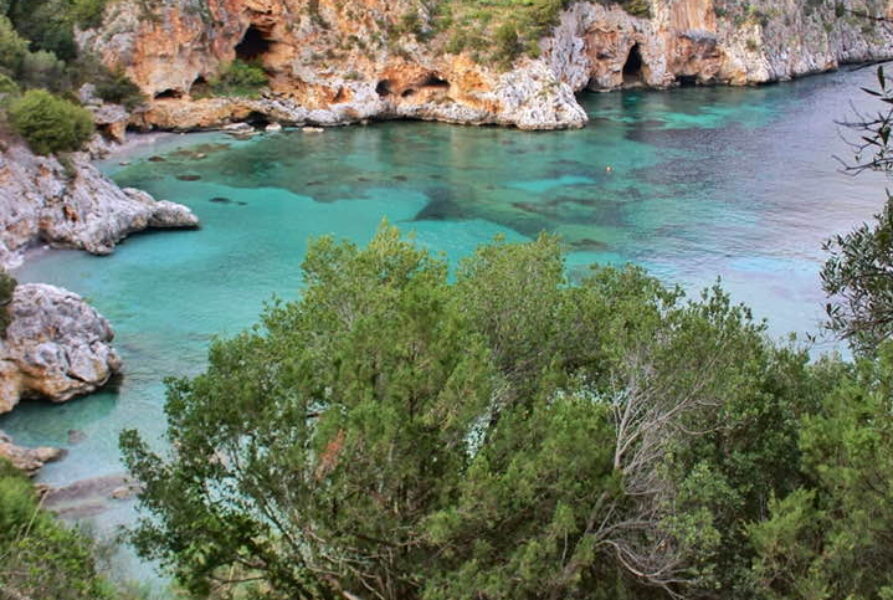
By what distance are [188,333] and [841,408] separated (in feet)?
72.4

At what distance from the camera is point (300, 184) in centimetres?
4656

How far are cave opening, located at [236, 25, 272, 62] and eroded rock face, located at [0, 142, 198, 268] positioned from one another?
87.2ft

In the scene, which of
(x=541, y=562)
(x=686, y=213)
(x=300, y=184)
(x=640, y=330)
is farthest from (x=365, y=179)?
(x=541, y=562)

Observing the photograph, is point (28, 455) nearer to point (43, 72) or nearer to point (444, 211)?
point (444, 211)

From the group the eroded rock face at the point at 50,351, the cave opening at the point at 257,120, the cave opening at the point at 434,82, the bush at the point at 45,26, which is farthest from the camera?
the cave opening at the point at 434,82

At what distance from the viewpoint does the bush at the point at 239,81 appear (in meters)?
58.4

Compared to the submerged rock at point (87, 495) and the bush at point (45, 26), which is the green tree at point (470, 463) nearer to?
the submerged rock at point (87, 495)

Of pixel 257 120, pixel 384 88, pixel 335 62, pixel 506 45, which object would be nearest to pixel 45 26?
pixel 257 120

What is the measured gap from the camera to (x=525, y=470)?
1105cm

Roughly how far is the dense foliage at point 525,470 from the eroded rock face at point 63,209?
906 inches

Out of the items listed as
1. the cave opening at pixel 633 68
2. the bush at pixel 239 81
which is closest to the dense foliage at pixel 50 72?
the bush at pixel 239 81

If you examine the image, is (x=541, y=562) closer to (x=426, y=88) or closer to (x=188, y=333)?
(x=188, y=333)

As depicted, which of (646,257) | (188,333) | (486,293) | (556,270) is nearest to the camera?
(486,293)

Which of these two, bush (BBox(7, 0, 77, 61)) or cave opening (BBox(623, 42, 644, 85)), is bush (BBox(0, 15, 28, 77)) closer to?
bush (BBox(7, 0, 77, 61))
